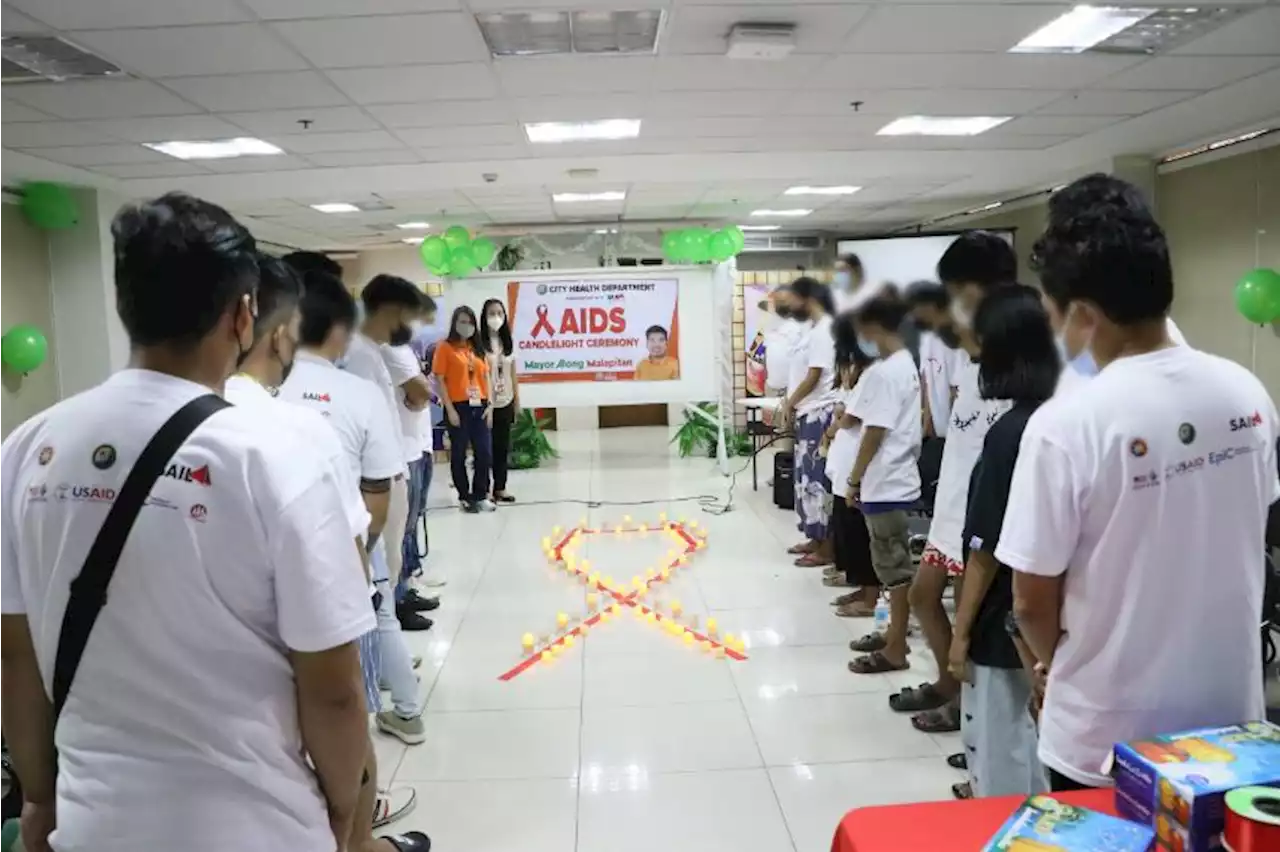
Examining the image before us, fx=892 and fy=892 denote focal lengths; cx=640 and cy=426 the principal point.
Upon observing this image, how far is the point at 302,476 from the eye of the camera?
3.61ft

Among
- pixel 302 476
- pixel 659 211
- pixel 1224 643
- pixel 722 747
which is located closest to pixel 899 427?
pixel 722 747

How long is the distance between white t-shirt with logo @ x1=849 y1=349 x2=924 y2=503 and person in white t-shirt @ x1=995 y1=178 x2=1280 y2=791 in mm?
2157

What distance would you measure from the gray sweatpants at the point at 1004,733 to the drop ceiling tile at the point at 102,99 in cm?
413

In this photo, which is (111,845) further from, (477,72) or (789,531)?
(789,531)

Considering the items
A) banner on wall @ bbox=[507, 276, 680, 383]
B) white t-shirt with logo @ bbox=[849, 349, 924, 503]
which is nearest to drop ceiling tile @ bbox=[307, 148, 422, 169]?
banner on wall @ bbox=[507, 276, 680, 383]

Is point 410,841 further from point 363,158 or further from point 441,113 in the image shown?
point 363,158

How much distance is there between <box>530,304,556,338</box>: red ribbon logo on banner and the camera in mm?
7715

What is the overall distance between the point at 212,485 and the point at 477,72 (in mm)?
3390

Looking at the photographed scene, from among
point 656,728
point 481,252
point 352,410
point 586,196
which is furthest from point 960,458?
point 481,252

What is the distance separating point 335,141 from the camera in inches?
211

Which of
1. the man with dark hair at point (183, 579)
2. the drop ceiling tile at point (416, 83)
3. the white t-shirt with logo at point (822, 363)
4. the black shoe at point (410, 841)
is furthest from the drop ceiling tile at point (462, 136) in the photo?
the man with dark hair at point (183, 579)

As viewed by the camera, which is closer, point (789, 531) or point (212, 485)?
point (212, 485)

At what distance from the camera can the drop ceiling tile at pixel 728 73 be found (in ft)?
12.9

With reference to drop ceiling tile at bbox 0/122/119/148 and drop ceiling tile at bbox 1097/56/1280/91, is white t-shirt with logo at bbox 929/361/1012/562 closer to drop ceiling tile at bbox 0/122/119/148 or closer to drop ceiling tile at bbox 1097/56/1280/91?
drop ceiling tile at bbox 1097/56/1280/91
